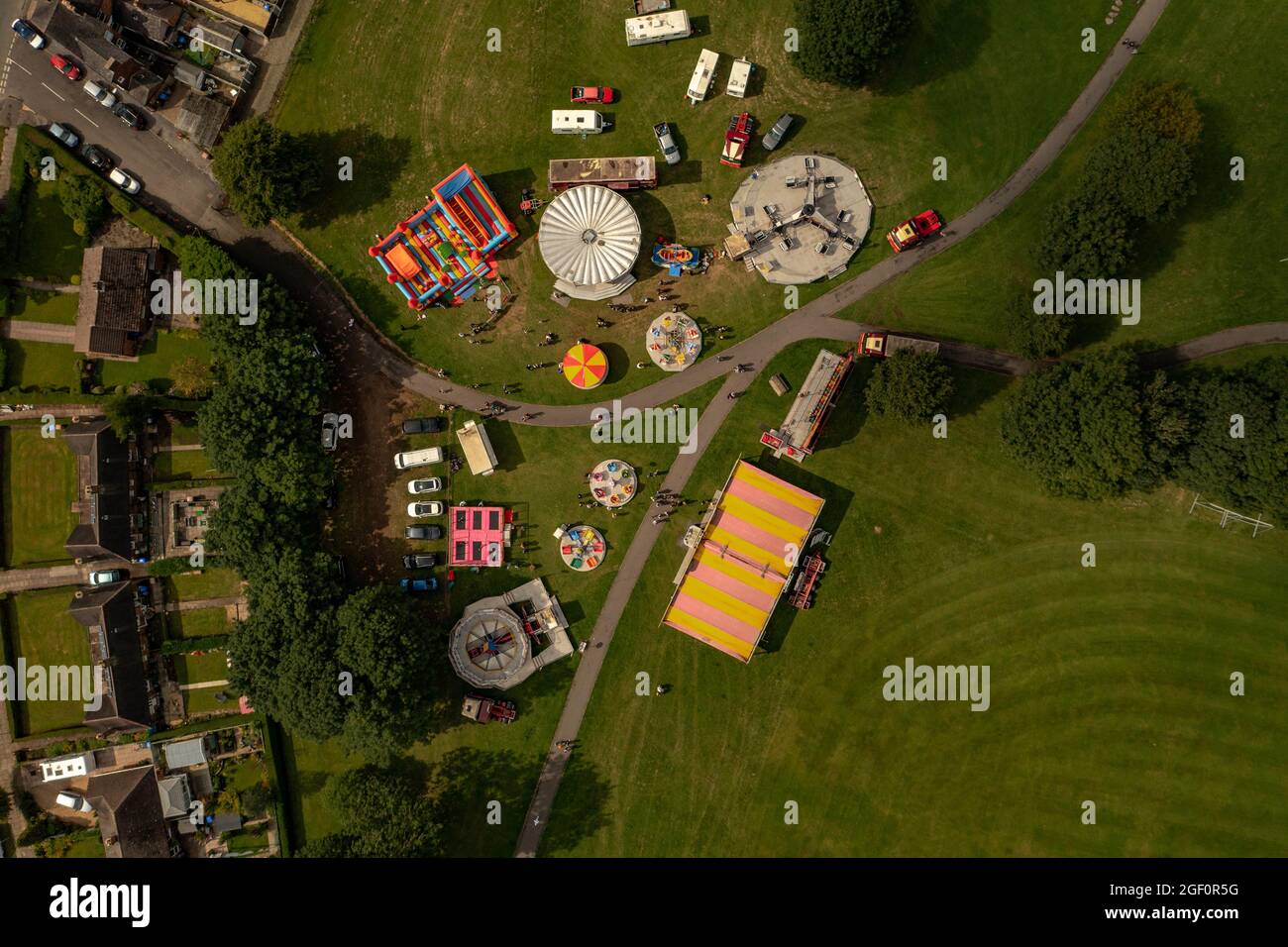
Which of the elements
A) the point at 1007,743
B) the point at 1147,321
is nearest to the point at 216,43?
the point at 1147,321

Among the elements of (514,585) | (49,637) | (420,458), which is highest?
(420,458)

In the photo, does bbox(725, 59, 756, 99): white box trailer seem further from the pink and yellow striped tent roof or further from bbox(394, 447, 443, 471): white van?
bbox(394, 447, 443, 471): white van

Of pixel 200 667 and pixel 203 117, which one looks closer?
pixel 203 117

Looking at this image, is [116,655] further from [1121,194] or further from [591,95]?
[1121,194]

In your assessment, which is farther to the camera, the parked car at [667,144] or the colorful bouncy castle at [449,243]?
the parked car at [667,144]

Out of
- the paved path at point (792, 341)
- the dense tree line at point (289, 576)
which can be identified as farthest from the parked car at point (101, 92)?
the paved path at point (792, 341)

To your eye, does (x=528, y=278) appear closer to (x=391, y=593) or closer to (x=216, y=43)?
(x=391, y=593)

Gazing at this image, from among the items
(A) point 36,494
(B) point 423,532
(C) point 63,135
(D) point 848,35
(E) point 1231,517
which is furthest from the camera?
(A) point 36,494

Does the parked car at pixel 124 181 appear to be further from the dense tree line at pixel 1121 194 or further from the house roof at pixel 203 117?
the dense tree line at pixel 1121 194

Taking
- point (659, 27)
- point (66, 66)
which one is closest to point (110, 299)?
point (66, 66)
